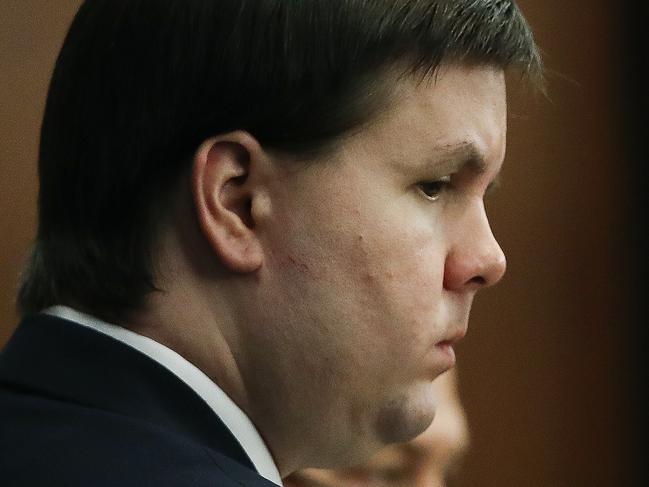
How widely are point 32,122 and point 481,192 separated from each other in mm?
1148

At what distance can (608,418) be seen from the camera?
268cm

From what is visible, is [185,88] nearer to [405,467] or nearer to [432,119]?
[432,119]

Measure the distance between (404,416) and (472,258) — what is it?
151 millimetres

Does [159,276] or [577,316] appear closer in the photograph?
[159,276]

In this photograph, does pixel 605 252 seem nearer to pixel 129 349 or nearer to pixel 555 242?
pixel 555 242

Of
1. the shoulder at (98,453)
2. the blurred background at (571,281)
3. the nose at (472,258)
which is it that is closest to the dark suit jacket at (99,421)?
the shoulder at (98,453)

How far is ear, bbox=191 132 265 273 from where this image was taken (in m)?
0.98

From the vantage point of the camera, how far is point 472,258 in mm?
1032

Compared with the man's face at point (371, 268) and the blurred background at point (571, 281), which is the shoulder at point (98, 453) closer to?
the man's face at point (371, 268)

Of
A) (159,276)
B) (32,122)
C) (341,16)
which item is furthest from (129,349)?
(32,122)

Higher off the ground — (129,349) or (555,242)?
(555,242)

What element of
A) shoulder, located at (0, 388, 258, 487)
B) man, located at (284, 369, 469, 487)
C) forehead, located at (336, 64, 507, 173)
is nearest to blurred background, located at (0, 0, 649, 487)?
man, located at (284, 369, 469, 487)

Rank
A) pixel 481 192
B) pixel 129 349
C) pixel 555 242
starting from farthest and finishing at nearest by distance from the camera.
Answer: pixel 555 242
pixel 481 192
pixel 129 349

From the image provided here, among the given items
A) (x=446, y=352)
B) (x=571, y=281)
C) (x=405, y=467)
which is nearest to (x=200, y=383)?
(x=446, y=352)
